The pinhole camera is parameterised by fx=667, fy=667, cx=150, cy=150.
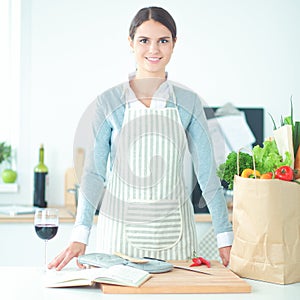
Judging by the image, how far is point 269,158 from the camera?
5.63ft

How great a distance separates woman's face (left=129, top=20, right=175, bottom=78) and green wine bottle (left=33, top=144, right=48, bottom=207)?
161 centimetres

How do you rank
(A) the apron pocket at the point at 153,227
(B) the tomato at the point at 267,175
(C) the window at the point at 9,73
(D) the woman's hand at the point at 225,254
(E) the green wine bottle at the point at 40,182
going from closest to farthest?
(B) the tomato at the point at 267,175, (D) the woman's hand at the point at 225,254, (A) the apron pocket at the point at 153,227, (E) the green wine bottle at the point at 40,182, (C) the window at the point at 9,73

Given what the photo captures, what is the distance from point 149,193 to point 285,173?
1.96 feet

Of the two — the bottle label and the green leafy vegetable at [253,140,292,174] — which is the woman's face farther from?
the bottle label

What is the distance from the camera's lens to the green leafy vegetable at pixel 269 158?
1.71 meters

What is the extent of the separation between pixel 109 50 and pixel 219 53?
61 cm

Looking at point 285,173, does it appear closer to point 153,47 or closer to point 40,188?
point 153,47

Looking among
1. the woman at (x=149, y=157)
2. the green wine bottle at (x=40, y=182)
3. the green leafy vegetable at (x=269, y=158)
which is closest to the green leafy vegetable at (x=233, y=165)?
the green leafy vegetable at (x=269, y=158)

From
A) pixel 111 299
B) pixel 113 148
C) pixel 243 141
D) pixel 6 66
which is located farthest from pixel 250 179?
pixel 6 66

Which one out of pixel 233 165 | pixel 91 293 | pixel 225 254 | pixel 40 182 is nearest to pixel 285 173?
pixel 233 165

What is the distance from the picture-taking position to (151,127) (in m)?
2.16

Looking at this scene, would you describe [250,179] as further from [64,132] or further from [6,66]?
[6,66]

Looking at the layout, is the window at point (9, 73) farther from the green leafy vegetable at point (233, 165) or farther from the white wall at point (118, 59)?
the green leafy vegetable at point (233, 165)

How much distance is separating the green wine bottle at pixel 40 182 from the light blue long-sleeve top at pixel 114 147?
1484 mm
